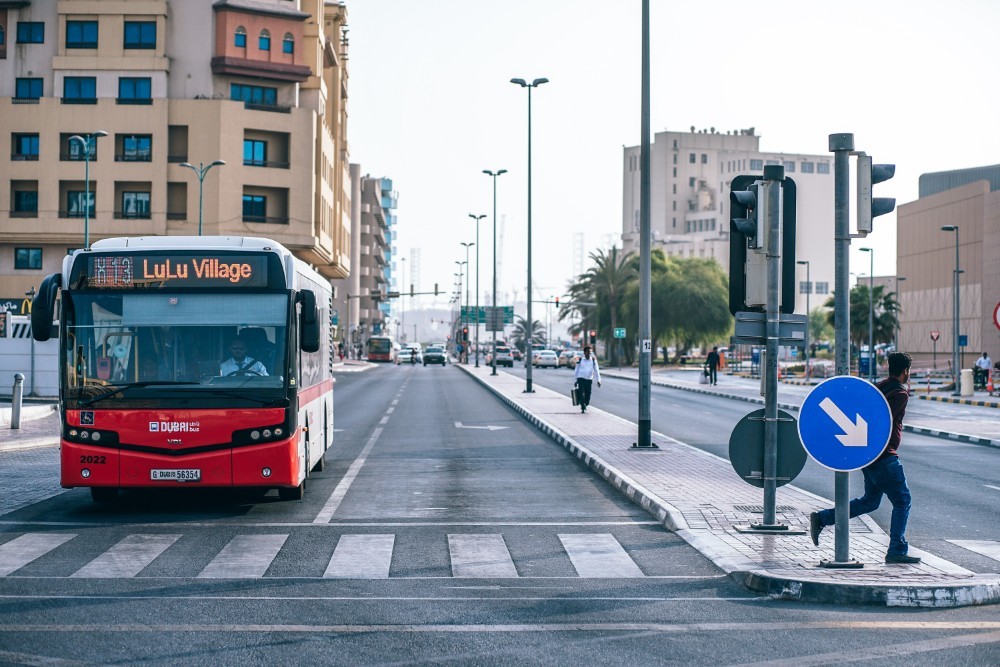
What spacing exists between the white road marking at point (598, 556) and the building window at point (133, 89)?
5792 centimetres

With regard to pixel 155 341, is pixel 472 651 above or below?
below

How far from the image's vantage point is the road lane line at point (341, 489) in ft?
41.6

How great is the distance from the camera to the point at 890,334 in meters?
87.9

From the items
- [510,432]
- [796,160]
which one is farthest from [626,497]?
[796,160]

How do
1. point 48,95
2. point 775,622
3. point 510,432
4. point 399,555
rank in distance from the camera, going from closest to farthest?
point 775,622 < point 399,555 < point 510,432 < point 48,95

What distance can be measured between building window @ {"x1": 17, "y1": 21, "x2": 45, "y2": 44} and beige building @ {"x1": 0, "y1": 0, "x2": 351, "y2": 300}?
0.22ft

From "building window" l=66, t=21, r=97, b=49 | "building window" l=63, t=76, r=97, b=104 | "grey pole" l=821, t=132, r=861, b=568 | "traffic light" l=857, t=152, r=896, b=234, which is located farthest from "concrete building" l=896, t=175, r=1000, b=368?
"grey pole" l=821, t=132, r=861, b=568

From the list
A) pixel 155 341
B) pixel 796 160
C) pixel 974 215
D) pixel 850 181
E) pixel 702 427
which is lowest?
pixel 702 427

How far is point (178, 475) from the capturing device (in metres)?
12.3

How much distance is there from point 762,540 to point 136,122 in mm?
59054

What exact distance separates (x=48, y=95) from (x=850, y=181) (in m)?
61.7

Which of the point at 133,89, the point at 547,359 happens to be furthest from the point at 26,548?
the point at 547,359

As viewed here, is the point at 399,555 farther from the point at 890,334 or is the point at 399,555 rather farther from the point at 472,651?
the point at 890,334

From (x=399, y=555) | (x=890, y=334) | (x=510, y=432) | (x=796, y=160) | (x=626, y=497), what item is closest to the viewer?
(x=399, y=555)
